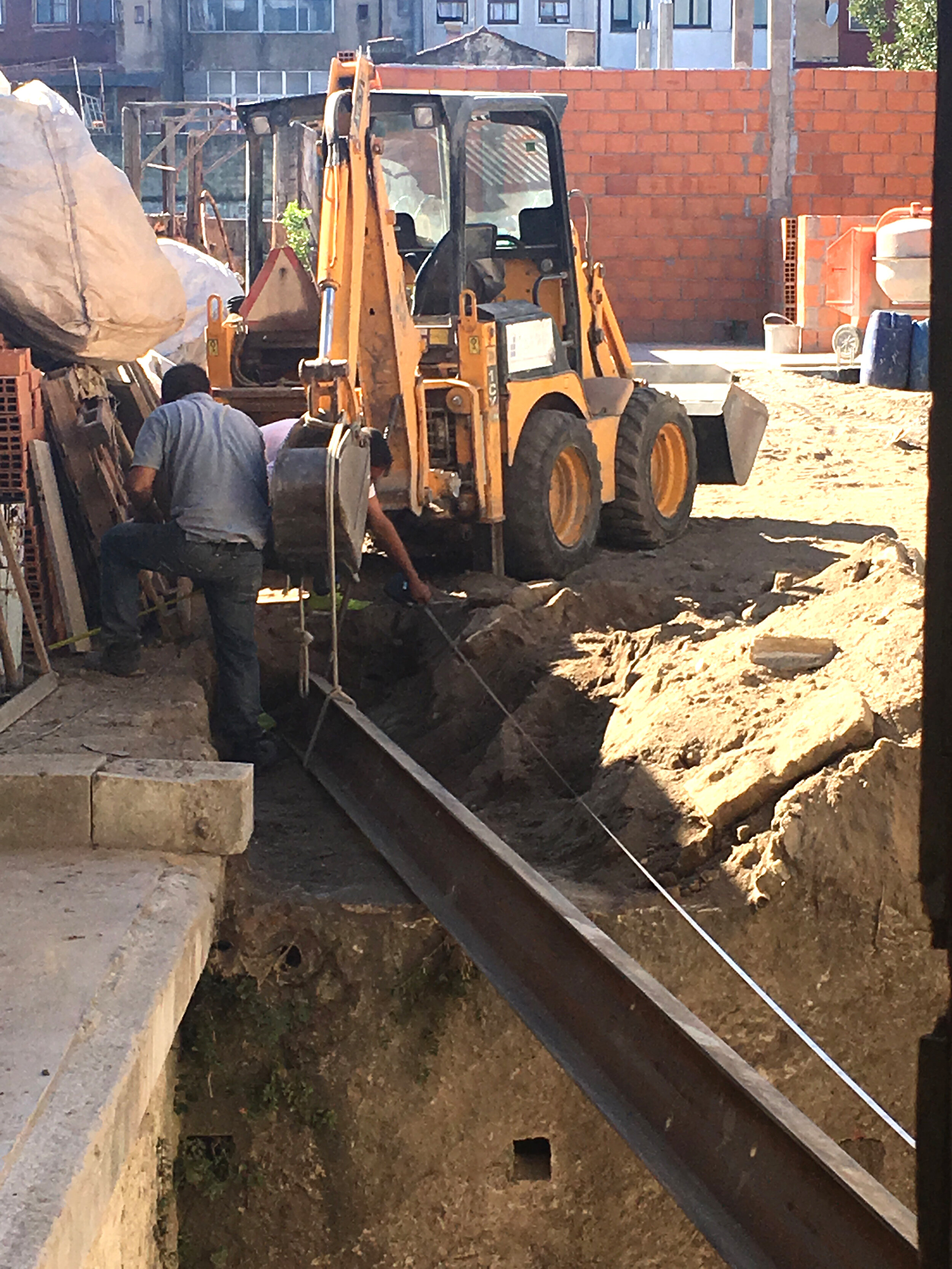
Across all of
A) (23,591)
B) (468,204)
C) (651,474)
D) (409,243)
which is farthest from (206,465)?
(651,474)

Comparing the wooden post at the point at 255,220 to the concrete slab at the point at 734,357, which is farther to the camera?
the concrete slab at the point at 734,357

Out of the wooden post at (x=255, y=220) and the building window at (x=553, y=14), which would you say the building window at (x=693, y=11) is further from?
the wooden post at (x=255, y=220)

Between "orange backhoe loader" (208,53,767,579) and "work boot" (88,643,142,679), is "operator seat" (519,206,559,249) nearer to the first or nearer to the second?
"orange backhoe loader" (208,53,767,579)

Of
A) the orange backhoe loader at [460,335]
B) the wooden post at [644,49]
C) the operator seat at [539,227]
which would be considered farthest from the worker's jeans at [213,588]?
the wooden post at [644,49]

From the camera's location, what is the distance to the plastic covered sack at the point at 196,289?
45.4ft

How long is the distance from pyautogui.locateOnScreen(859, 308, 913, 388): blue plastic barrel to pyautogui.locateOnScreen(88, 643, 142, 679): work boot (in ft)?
42.8

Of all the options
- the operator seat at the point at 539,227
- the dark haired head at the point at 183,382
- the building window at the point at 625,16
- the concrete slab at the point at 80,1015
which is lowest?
the concrete slab at the point at 80,1015

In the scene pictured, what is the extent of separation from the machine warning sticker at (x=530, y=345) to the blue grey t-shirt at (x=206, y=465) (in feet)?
8.27

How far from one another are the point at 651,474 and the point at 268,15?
32988 millimetres

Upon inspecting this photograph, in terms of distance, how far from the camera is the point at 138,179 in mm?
17281

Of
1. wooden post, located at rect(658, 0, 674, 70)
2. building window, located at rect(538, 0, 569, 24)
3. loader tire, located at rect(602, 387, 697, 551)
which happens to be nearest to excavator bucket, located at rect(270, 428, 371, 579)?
loader tire, located at rect(602, 387, 697, 551)

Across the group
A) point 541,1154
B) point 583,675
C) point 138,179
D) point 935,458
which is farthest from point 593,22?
point 935,458

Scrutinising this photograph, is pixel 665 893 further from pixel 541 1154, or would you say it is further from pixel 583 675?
pixel 583 675

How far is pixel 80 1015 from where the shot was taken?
3721 millimetres
